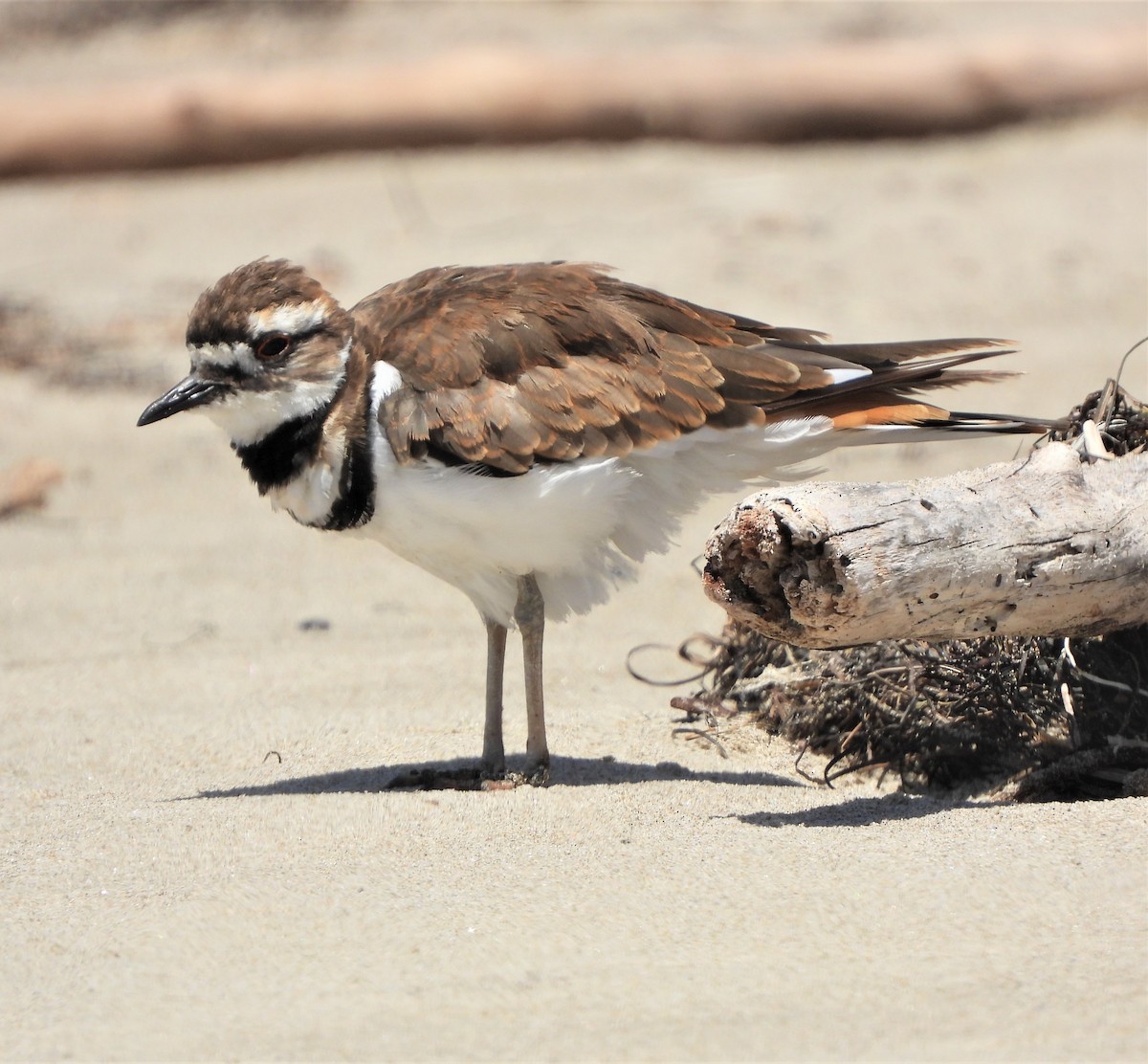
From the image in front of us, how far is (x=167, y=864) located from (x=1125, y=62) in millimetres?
10982

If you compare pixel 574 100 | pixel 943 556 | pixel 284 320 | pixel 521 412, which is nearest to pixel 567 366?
pixel 521 412

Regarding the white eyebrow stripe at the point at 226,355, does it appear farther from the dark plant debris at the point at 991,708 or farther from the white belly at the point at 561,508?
the dark plant debris at the point at 991,708

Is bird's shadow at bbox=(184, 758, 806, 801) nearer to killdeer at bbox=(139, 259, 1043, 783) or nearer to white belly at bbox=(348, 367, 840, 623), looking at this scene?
killdeer at bbox=(139, 259, 1043, 783)

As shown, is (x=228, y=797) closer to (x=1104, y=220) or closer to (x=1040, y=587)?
(x=1040, y=587)

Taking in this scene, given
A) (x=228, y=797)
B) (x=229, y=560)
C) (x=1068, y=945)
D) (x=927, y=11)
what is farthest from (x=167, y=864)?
(x=927, y=11)

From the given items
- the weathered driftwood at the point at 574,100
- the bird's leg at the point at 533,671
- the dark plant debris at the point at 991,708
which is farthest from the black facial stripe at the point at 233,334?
the weathered driftwood at the point at 574,100

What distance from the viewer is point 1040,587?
3.93 metres

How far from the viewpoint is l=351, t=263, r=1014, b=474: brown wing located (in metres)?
4.65

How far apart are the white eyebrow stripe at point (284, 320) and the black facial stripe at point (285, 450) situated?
0.86 ft

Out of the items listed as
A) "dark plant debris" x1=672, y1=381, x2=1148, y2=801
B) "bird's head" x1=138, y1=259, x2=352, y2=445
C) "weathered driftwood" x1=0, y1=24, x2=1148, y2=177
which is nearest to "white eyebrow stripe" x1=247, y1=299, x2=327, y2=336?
"bird's head" x1=138, y1=259, x2=352, y2=445

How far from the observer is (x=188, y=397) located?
482 cm

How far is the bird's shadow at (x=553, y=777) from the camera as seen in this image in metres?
4.78

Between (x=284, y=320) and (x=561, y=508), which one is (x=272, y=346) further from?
(x=561, y=508)

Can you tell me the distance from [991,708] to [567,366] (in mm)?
1636
